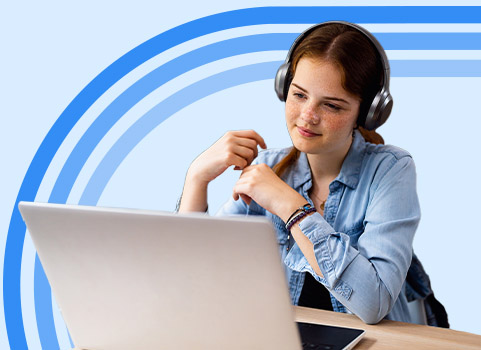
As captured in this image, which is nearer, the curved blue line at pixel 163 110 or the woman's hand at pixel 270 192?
the woman's hand at pixel 270 192

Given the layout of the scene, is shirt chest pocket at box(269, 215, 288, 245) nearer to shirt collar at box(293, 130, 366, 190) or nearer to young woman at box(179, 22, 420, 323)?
young woman at box(179, 22, 420, 323)

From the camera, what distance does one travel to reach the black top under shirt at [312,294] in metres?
1.45

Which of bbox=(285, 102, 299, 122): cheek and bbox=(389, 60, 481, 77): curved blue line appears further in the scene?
bbox=(389, 60, 481, 77): curved blue line

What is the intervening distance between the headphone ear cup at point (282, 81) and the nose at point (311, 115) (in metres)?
0.16

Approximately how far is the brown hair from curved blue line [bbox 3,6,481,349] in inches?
33.7

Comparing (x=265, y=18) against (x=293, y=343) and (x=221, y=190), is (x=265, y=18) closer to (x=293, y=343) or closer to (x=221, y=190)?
(x=221, y=190)

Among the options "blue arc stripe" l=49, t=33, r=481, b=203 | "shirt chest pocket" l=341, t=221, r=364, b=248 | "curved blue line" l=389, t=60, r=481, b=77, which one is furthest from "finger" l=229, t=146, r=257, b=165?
"curved blue line" l=389, t=60, r=481, b=77

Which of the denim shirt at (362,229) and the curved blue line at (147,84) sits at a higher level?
the curved blue line at (147,84)

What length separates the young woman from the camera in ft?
4.04

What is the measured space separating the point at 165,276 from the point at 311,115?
0.67 meters

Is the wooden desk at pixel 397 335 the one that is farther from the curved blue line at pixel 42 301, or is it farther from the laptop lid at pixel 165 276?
the curved blue line at pixel 42 301

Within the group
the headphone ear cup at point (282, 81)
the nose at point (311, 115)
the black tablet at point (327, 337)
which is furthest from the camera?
the headphone ear cup at point (282, 81)

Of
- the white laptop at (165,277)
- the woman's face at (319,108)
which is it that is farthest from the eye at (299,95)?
the white laptop at (165,277)

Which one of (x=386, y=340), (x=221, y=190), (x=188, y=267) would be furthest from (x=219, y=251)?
(x=221, y=190)
